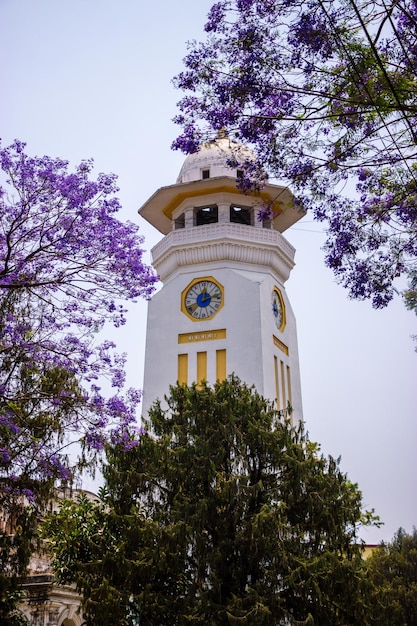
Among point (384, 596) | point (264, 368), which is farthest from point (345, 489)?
point (264, 368)

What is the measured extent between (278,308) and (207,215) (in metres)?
5.92

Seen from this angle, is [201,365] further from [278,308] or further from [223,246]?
[223,246]

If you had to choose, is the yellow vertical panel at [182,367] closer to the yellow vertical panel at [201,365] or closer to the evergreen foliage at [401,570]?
the yellow vertical panel at [201,365]

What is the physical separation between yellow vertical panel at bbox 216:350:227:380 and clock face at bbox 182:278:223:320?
6.26 feet

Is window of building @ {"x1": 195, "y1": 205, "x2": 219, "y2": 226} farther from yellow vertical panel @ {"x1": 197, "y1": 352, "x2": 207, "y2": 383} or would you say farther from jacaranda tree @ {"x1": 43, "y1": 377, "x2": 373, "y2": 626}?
jacaranda tree @ {"x1": 43, "y1": 377, "x2": 373, "y2": 626}

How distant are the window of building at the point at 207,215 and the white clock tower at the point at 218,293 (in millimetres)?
58

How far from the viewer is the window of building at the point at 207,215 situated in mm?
34688

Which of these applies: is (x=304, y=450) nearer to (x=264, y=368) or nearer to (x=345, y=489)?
(x=345, y=489)

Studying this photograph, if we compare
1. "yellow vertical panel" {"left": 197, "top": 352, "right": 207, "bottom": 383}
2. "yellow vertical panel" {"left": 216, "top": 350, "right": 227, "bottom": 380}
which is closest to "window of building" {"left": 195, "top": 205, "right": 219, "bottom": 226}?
"yellow vertical panel" {"left": 197, "top": 352, "right": 207, "bottom": 383}

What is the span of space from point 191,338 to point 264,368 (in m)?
3.80

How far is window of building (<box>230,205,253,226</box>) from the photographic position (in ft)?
114

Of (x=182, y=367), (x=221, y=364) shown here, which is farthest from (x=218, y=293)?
(x=182, y=367)

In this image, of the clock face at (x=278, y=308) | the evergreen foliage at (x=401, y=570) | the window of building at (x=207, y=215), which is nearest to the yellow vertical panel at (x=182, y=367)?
the clock face at (x=278, y=308)

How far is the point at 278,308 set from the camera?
1312 inches
